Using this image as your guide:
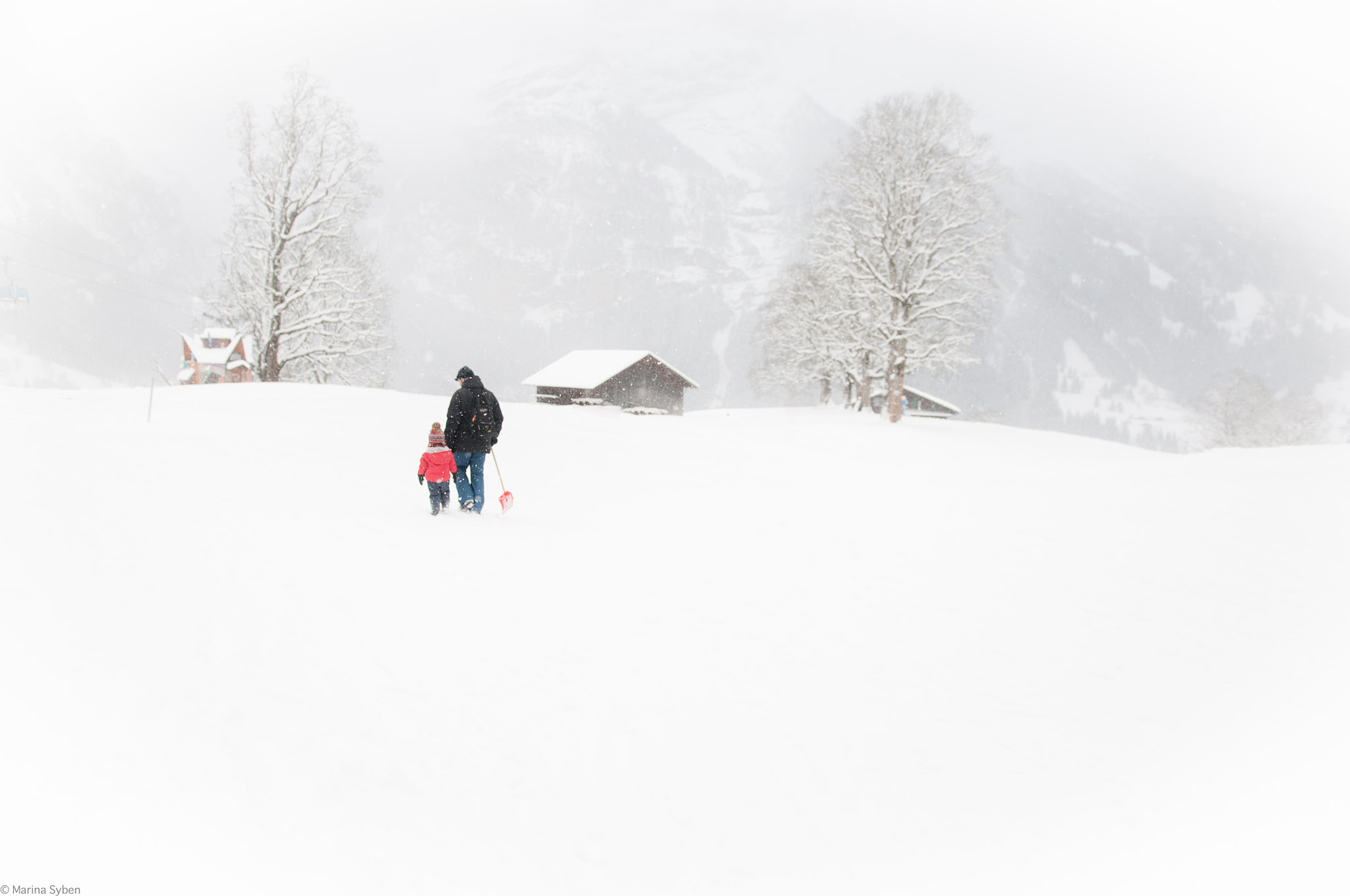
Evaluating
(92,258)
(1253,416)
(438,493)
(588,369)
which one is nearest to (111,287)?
(92,258)

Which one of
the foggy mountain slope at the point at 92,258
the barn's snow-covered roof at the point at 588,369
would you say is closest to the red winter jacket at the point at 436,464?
the barn's snow-covered roof at the point at 588,369

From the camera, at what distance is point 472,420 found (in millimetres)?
9422

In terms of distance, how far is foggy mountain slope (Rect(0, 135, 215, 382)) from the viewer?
126000 millimetres

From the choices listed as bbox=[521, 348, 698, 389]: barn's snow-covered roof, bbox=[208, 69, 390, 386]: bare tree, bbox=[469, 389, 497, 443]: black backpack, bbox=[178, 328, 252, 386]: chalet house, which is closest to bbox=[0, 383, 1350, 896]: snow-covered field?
bbox=[469, 389, 497, 443]: black backpack

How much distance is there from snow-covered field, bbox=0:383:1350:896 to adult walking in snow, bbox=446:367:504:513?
25.5 inches

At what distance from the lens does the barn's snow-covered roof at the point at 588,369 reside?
37.4m

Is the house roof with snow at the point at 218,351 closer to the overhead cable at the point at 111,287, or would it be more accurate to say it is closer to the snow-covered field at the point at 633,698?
the snow-covered field at the point at 633,698

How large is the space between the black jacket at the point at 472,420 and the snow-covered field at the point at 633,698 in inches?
47.2

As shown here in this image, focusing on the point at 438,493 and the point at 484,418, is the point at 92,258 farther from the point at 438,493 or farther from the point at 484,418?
the point at 438,493

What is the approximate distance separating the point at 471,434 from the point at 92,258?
158 metres

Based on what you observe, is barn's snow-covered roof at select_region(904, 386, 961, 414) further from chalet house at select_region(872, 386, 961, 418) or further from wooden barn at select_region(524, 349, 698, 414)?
wooden barn at select_region(524, 349, 698, 414)

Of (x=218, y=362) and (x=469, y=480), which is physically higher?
(x=218, y=362)

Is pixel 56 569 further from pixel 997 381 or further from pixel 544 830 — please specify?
pixel 997 381

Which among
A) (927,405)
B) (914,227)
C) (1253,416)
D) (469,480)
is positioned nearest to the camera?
(469,480)
